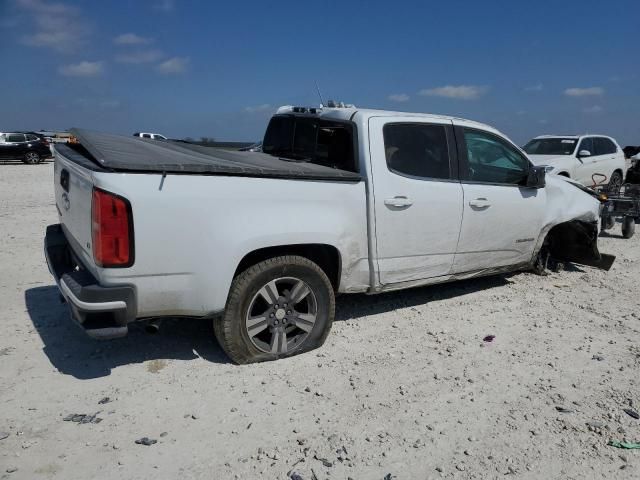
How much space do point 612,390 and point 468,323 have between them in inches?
54.9

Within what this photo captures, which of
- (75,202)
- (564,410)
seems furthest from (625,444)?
(75,202)

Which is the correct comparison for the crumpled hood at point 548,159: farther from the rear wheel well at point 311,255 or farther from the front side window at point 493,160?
the rear wheel well at point 311,255

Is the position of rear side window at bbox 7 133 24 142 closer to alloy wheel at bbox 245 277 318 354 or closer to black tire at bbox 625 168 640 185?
black tire at bbox 625 168 640 185

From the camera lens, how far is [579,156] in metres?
12.1

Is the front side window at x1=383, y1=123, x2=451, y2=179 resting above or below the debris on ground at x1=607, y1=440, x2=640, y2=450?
above

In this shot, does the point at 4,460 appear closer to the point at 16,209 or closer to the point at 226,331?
the point at 226,331

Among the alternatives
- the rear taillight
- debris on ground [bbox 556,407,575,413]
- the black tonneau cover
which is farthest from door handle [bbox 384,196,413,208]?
the rear taillight

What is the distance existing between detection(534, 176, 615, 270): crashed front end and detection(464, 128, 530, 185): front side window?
1.73 feet

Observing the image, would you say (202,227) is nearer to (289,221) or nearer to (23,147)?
(289,221)

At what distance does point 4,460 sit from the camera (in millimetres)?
2689

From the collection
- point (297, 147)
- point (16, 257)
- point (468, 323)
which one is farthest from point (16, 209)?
point (468, 323)

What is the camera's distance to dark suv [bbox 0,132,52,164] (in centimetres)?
2420

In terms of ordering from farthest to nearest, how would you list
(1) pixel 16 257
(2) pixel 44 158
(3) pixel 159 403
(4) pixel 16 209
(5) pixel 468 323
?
1. (2) pixel 44 158
2. (4) pixel 16 209
3. (1) pixel 16 257
4. (5) pixel 468 323
5. (3) pixel 159 403

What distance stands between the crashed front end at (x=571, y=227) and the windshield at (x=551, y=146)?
6.55 m
